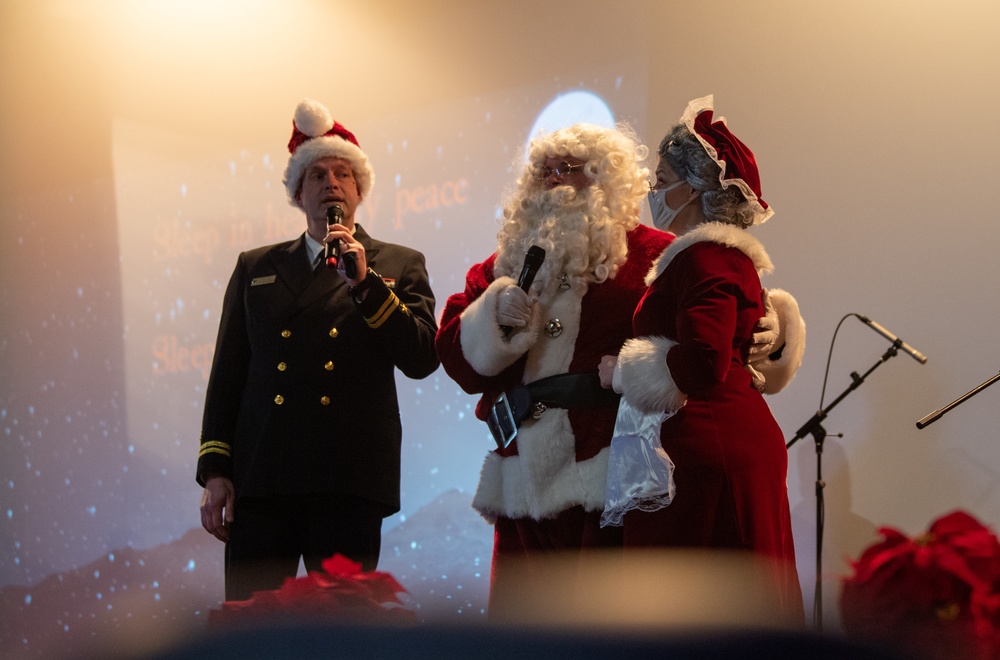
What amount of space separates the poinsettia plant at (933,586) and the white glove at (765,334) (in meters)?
1.19

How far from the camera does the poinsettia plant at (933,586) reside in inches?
34.5

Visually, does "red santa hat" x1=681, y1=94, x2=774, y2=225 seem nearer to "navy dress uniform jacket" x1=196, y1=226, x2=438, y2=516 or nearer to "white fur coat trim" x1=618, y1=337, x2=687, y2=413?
"white fur coat trim" x1=618, y1=337, x2=687, y2=413

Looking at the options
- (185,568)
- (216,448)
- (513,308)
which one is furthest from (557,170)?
(185,568)

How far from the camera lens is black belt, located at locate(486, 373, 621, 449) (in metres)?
2.27

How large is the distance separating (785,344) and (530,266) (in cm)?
59

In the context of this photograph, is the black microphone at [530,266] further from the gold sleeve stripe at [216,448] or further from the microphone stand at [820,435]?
the microphone stand at [820,435]

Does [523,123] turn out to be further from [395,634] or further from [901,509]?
[395,634]

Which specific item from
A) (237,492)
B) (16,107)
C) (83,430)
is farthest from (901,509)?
(16,107)

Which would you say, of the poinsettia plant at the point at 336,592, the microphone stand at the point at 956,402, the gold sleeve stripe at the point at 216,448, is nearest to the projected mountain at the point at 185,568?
the gold sleeve stripe at the point at 216,448

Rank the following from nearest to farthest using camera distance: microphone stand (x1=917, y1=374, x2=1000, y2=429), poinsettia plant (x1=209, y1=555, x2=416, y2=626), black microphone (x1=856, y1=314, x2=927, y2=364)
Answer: poinsettia plant (x1=209, y1=555, x2=416, y2=626) → microphone stand (x1=917, y1=374, x2=1000, y2=429) → black microphone (x1=856, y1=314, x2=927, y2=364)

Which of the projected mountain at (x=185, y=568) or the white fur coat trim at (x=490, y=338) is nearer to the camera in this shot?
the white fur coat trim at (x=490, y=338)

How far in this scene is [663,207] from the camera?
235 centimetres

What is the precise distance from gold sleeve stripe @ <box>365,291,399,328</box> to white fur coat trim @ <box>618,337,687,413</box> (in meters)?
0.66

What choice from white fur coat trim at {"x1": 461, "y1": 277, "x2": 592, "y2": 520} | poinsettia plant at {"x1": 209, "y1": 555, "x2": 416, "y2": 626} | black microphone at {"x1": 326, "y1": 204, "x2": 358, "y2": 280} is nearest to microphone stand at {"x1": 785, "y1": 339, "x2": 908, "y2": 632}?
white fur coat trim at {"x1": 461, "y1": 277, "x2": 592, "y2": 520}
